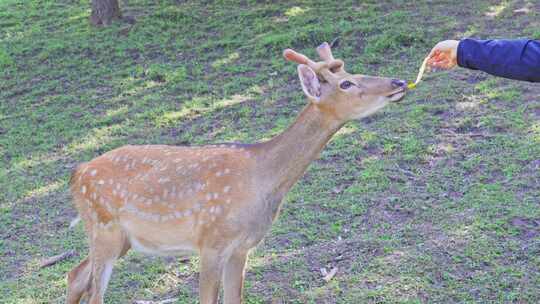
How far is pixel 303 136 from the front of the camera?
4938 mm

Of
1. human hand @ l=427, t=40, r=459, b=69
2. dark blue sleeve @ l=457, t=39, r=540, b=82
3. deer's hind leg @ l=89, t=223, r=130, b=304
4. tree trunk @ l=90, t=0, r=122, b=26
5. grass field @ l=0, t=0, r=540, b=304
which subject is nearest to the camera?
dark blue sleeve @ l=457, t=39, r=540, b=82

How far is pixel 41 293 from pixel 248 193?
2082 millimetres

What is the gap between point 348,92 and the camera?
4.79m

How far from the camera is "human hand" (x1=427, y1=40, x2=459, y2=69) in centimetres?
430

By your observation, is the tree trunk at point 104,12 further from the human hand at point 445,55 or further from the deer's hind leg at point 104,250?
the human hand at point 445,55

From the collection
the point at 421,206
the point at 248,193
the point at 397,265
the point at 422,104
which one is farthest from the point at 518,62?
the point at 422,104

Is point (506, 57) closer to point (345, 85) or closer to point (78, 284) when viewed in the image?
point (345, 85)

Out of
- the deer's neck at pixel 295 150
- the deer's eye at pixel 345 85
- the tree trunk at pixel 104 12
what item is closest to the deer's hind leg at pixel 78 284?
the deer's neck at pixel 295 150

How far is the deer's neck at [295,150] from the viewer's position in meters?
4.90

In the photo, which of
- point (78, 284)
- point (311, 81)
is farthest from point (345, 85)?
point (78, 284)

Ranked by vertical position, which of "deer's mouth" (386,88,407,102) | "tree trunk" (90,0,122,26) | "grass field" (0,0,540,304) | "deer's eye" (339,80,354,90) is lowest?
"grass field" (0,0,540,304)

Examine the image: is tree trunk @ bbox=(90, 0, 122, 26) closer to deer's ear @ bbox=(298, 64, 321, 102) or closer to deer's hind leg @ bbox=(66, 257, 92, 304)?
deer's hind leg @ bbox=(66, 257, 92, 304)

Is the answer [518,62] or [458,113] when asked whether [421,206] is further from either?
[518,62]

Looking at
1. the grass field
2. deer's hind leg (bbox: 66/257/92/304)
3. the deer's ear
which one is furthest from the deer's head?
deer's hind leg (bbox: 66/257/92/304)
